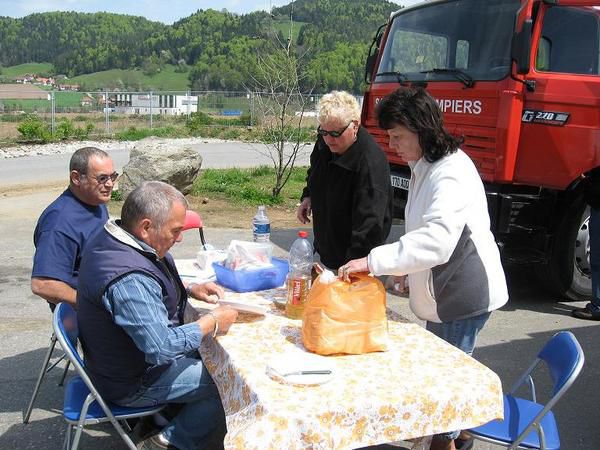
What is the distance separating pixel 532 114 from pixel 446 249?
10.3 ft

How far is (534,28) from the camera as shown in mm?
5242

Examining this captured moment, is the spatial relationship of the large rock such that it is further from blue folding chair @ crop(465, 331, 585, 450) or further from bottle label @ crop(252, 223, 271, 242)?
blue folding chair @ crop(465, 331, 585, 450)

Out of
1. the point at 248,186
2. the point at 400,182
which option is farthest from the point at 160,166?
the point at 400,182

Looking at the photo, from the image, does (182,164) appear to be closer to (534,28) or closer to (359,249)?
(534,28)

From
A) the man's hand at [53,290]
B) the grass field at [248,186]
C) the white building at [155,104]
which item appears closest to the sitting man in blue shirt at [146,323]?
the man's hand at [53,290]

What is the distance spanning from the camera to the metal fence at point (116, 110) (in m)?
22.5

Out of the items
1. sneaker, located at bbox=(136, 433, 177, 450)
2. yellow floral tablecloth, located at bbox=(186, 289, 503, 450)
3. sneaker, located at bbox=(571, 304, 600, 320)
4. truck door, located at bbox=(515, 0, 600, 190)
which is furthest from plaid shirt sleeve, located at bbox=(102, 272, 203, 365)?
sneaker, located at bbox=(571, 304, 600, 320)

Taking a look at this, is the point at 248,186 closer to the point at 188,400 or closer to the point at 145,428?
the point at 145,428

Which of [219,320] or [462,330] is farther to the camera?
[462,330]

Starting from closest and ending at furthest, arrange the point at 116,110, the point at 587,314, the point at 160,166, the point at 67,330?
the point at 67,330, the point at 587,314, the point at 160,166, the point at 116,110

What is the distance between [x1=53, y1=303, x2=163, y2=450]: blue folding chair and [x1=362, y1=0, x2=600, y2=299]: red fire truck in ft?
10.2

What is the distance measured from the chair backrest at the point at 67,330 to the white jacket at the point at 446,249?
51.1 inches

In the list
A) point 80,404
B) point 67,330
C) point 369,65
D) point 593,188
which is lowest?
point 80,404

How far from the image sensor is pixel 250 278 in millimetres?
3260
